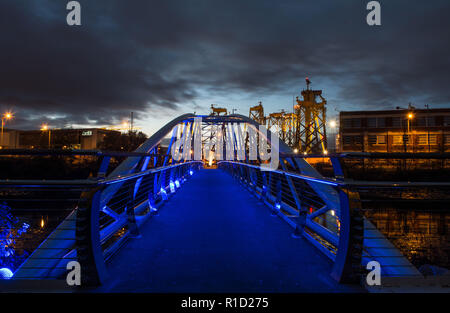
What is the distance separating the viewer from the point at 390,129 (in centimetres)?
4738

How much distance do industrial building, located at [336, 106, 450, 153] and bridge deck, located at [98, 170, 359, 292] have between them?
156 ft

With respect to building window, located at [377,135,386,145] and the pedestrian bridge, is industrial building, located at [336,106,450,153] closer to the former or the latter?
building window, located at [377,135,386,145]

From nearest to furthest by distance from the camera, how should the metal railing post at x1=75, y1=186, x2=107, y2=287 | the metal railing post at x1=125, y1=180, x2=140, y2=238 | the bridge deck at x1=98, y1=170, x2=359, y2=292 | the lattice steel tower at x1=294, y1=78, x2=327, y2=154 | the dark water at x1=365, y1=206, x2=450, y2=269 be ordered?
the metal railing post at x1=75, y1=186, x2=107, y2=287, the bridge deck at x1=98, y1=170, x2=359, y2=292, the metal railing post at x1=125, y1=180, x2=140, y2=238, the dark water at x1=365, y1=206, x2=450, y2=269, the lattice steel tower at x1=294, y1=78, x2=327, y2=154

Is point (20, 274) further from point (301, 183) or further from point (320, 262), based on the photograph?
point (301, 183)

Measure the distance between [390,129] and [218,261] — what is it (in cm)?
5419

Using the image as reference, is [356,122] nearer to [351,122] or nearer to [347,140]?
[351,122]

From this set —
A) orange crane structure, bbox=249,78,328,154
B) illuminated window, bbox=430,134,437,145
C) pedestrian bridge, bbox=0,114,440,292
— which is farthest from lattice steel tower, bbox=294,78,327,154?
pedestrian bridge, bbox=0,114,440,292

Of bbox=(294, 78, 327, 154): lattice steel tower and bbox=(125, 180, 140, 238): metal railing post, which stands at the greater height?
bbox=(294, 78, 327, 154): lattice steel tower

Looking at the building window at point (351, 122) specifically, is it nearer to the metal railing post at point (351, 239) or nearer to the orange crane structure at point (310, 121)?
the orange crane structure at point (310, 121)

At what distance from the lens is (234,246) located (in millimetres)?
3156

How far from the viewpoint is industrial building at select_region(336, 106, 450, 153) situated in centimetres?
4512
